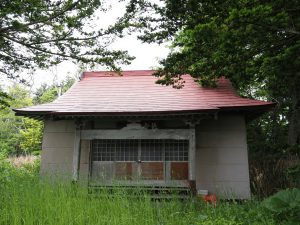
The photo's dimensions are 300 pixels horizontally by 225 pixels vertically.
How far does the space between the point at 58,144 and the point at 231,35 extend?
Answer: 25.1 feet

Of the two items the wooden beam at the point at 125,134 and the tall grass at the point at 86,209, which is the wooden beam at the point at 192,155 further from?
the tall grass at the point at 86,209

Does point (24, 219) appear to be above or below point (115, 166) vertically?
below

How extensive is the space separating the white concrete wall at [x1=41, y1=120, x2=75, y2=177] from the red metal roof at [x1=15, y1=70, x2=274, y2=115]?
771 millimetres

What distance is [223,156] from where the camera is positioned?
1038 cm

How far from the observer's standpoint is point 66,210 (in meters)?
4.91

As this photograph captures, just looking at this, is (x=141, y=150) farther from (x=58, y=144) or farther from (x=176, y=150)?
(x=58, y=144)

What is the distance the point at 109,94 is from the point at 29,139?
15671mm

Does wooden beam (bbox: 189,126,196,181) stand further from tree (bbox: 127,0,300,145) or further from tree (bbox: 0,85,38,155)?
tree (bbox: 0,85,38,155)

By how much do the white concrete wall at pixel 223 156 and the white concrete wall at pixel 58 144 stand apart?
4262 millimetres

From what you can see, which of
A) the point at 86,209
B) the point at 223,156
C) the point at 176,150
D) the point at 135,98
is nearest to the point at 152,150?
the point at 176,150

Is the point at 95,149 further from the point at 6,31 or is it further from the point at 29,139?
the point at 29,139

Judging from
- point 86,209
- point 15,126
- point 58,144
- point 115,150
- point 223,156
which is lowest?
point 86,209

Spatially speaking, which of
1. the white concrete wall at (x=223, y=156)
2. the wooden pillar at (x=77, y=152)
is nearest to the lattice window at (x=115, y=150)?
the wooden pillar at (x=77, y=152)

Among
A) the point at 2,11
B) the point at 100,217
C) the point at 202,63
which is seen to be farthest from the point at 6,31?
the point at 100,217
